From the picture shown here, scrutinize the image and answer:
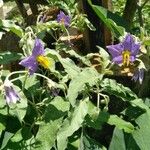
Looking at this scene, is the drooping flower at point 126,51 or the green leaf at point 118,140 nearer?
the drooping flower at point 126,51

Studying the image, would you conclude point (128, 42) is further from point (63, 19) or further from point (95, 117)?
point (63, 19)

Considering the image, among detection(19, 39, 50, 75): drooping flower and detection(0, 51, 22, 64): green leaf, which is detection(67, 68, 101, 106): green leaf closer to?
detection(19, 39, 50, 75): drooping flower

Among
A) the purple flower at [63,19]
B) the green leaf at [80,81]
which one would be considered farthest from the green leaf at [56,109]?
the purple flower at [63,19]

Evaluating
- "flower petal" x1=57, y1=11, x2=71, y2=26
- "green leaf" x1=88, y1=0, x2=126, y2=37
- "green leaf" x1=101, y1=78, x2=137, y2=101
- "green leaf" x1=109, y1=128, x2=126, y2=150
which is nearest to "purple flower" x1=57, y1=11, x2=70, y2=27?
"flower petal" x1=57, y1=11, x2=71, y2=26

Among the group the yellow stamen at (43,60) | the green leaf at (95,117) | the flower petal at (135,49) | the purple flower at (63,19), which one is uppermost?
the flower petal at (135,49)

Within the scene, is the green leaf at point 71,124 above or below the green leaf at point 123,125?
above

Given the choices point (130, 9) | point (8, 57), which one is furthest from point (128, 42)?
point (130, 9)

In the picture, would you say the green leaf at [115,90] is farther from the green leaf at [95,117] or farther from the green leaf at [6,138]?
the green leaf at [6,138]
